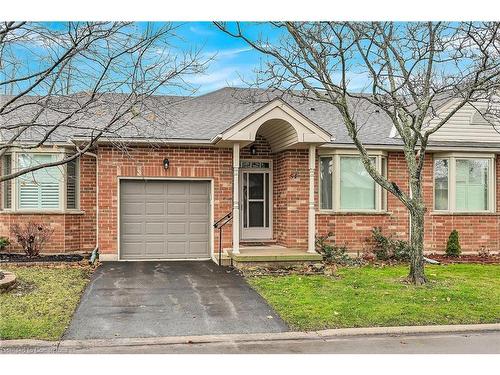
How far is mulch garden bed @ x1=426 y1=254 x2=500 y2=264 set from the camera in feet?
45.2

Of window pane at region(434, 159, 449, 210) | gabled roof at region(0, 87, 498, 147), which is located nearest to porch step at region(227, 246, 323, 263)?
gabled roof at region(0, 87, 498, 147)

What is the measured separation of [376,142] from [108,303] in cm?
821

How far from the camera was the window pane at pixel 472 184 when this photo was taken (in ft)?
49.5

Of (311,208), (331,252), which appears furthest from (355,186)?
(331,252)

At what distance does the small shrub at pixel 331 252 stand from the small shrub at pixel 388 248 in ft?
3.04

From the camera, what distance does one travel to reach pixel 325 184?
1457cm

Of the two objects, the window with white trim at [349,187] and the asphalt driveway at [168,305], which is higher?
the window with white trim at [349,187]

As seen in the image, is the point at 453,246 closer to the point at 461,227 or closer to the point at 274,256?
the point at 461,227

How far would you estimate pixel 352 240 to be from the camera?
14.4m

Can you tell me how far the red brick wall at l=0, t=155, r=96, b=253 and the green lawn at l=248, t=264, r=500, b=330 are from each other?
202 inches

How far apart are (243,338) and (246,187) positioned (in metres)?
7.94

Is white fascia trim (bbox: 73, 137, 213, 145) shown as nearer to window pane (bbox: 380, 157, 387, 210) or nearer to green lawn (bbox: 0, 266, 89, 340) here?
green lawn (bbox: 0, 266, 89, 340)

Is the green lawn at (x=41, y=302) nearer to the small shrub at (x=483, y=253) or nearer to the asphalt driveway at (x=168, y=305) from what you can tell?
the asphalt driveway at (x=168, y=305)

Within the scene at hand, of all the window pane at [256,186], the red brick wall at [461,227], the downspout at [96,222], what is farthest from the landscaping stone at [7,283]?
the red brick wall at [461,227]
